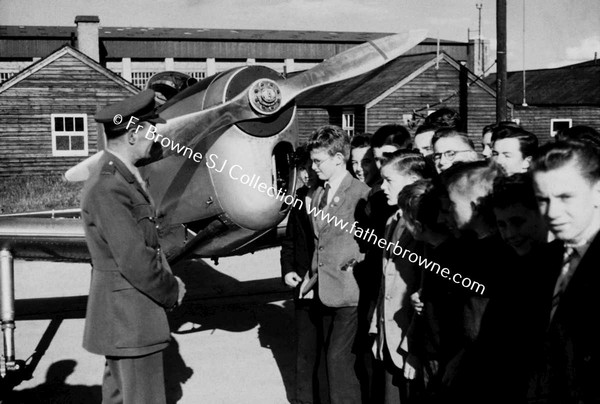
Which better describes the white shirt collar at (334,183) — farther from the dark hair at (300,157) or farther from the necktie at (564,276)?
the necktie at (564,276)

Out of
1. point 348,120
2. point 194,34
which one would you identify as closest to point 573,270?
point 348,120

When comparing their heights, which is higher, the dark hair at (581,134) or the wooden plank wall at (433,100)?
the wooden plank wall at (433,100)

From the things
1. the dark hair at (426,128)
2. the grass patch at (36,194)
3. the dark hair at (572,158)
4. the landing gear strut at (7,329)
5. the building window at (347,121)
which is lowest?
the landing gear strut at (7,329)

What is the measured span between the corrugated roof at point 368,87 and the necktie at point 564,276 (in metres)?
24.1

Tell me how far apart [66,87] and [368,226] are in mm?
21167

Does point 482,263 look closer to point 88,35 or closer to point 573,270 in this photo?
point 573,270

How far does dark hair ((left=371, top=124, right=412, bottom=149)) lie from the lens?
15.7 feet

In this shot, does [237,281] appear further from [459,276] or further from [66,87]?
[66,87]

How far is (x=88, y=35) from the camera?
32719mm

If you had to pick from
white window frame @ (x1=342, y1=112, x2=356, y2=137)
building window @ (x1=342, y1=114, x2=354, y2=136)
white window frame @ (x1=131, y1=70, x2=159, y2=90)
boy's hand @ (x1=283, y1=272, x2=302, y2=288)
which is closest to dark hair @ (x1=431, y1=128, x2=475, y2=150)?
boy's hand @ (x1=283, y1=272, x2=302, y2=288)

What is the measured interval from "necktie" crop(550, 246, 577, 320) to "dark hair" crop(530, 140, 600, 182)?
0.82 ft

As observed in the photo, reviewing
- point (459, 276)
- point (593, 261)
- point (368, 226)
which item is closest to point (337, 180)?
point (368, 226)

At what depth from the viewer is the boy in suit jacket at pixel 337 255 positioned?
4.20 m

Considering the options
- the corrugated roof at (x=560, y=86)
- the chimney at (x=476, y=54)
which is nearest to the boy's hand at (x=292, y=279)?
the corrugated roof at (x=560, y=86)
